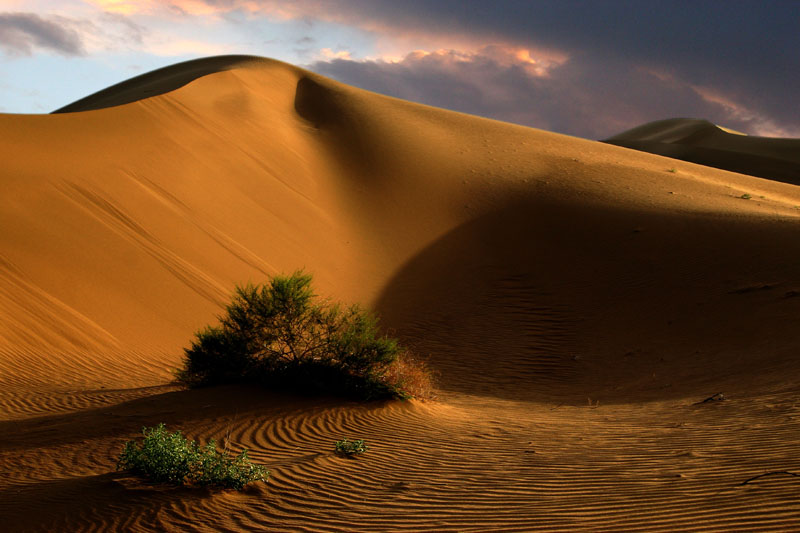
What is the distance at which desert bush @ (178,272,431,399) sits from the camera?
1012cm

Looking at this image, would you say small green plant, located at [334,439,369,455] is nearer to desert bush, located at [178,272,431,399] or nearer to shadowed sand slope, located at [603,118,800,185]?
desert bush, located at [178,272,431,399]

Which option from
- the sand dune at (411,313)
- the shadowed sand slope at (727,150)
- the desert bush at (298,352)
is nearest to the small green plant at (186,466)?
the sand dune at (411,313)

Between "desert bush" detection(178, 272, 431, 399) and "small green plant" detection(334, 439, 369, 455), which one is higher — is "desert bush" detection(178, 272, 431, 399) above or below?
above

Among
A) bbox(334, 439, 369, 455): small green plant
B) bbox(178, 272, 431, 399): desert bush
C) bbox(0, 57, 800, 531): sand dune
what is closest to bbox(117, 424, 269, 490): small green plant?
bbox(0, 57, 800, 531): sand dune

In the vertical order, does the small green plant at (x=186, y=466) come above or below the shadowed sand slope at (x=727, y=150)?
below

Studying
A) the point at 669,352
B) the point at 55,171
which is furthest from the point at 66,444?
the point at 55,171

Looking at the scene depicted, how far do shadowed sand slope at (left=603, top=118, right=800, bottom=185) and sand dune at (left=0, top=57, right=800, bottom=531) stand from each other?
3153 cm

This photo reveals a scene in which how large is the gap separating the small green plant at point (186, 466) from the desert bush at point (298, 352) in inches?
142

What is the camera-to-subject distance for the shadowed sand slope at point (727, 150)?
203ft

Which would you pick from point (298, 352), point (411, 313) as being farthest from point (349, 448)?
point (411, 313)

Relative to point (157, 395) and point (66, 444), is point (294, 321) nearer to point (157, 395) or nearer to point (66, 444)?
point (157, 395)

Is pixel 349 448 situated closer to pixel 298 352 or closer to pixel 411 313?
pixel 298 352

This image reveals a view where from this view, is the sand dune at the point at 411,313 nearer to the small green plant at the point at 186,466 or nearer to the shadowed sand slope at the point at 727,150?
the small green plant at the point at 186,466

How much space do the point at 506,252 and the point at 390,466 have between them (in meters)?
15.5
